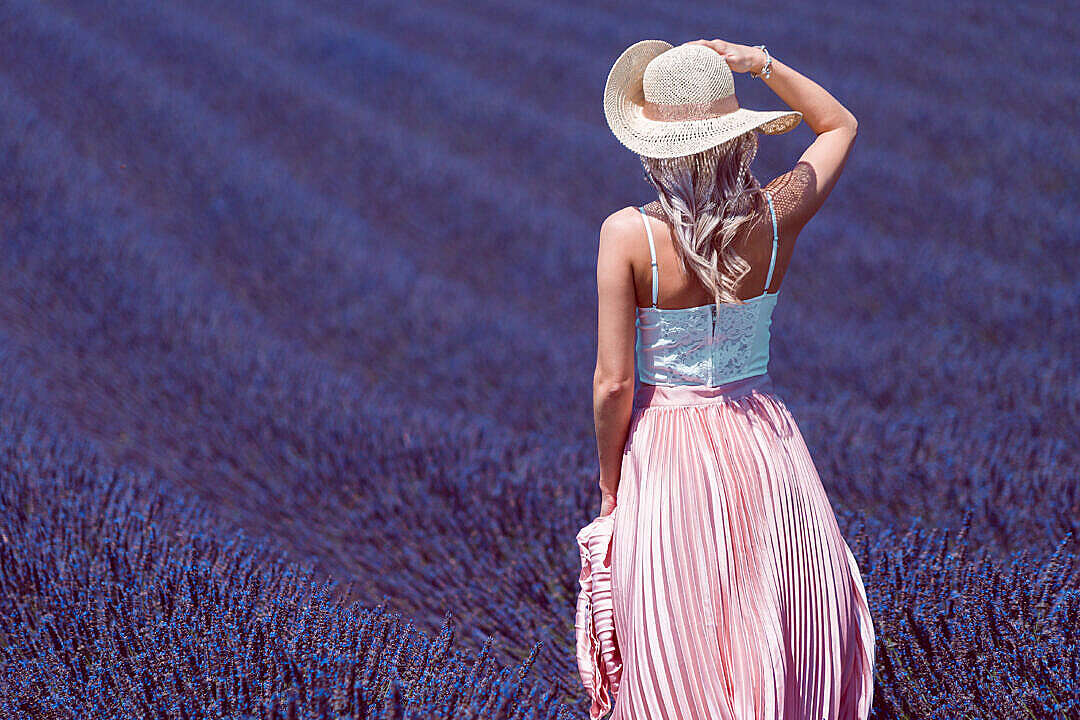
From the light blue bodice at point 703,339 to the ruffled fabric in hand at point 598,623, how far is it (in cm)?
25

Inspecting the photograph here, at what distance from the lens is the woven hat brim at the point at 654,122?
46.3 inches

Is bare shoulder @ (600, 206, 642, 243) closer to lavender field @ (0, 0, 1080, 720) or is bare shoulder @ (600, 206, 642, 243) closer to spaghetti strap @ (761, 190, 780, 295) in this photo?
spaghetti strap @ (761, 190, 780, 295)

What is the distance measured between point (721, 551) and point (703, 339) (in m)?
0.31

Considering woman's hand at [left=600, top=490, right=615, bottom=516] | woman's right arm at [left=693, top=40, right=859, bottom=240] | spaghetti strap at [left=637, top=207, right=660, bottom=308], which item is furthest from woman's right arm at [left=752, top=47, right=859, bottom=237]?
woman's hand at [left=600, top=490, right=615, bottom=516]

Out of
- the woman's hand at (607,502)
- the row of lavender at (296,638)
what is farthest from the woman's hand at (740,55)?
the row of lavender at (296,638)

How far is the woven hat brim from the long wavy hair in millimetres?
19

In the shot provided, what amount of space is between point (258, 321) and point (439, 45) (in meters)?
2.68

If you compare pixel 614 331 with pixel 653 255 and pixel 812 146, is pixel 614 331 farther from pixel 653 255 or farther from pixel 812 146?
pixel 812 146

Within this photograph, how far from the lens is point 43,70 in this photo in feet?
14.8

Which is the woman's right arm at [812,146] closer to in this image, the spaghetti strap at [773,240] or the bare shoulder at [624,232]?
the spaghetti strap at [773,240]

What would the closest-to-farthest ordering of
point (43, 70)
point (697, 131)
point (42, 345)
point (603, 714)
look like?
point (697, 131)
point (603, 714)
point (42, 345)
point (43, 70)

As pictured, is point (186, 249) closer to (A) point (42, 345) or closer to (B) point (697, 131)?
(A) point (42, 345)

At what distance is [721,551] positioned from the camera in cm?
131

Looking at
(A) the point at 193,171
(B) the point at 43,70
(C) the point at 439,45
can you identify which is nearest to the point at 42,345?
(A) the point at 193,171
